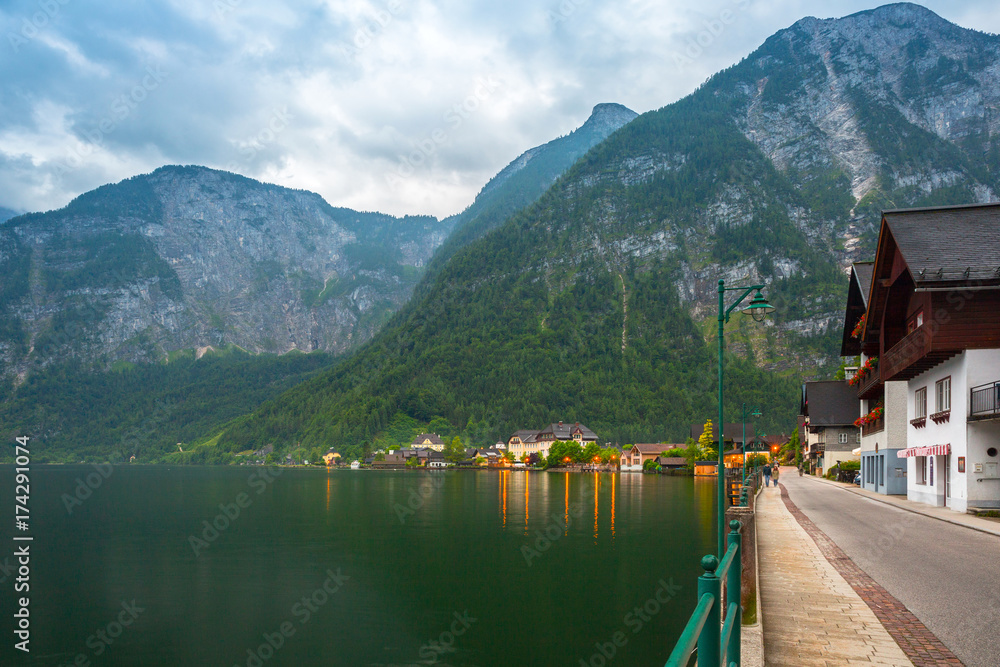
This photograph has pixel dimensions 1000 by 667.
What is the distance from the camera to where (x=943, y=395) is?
31328mm

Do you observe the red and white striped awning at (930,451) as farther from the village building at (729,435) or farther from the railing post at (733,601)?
the village building at (729,435)

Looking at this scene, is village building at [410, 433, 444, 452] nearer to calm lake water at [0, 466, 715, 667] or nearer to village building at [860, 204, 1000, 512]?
calm lake water at [0, 466, 715, 667]

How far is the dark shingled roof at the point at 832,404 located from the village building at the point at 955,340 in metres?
40.2

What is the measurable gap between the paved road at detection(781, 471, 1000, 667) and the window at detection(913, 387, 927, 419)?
24.3 ft

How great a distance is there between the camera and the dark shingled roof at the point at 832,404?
71625 mm

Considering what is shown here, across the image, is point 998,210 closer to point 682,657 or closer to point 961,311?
point 961,311

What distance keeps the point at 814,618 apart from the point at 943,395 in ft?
83.4

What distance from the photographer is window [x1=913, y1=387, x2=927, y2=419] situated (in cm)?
3452

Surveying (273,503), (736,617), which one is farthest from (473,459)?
(736,617)

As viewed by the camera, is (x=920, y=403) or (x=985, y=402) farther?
(x=920, y=403)

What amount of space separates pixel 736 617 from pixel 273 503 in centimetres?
6391

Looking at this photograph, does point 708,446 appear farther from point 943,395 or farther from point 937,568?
point 937,568

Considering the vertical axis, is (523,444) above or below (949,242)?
below

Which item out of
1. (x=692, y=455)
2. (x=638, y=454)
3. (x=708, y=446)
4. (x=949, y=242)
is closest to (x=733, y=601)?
(x=949, y=242)
